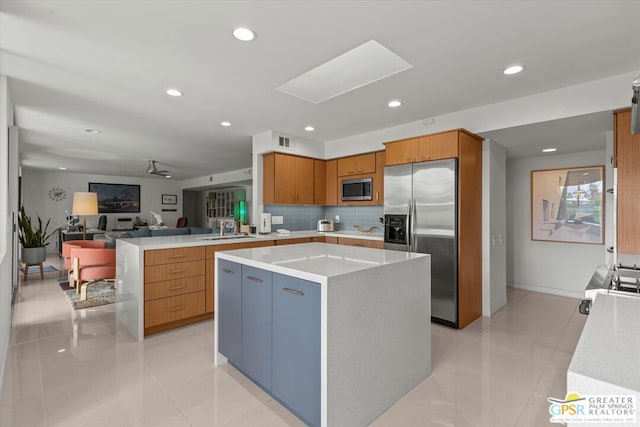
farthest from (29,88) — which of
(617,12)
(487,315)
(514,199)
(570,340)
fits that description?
(514,199)

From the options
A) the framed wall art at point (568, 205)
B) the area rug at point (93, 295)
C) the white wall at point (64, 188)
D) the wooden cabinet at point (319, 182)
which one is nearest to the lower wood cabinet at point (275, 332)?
the area rug at point (93, 295)

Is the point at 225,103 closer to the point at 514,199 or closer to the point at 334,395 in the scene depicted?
Result: the point at 334,395

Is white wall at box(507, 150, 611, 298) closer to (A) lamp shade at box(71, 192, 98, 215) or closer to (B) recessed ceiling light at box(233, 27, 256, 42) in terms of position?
(B) recessed ceiling light at box(233, 27, 256, 42)

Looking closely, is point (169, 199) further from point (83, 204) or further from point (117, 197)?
point (83, 204)

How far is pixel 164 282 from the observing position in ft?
10.5

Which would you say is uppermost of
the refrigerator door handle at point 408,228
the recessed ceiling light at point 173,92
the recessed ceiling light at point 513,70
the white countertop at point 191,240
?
the recessed ceiling light at point 173,92

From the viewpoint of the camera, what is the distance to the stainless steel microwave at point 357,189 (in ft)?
15.5

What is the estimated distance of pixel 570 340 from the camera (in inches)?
116

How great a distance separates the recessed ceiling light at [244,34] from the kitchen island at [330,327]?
1.48 m

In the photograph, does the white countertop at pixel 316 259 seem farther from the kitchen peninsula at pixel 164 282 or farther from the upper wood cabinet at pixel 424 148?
the upper wood cabinet at pixel 424 148

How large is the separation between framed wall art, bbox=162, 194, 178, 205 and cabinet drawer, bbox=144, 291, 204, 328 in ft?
28.5

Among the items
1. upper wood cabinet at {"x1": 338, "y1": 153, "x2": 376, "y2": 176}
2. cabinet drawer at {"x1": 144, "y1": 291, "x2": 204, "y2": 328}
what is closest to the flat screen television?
cabinet drawer at {"x1": 144, "y1": 291, "x2": 204, "y2": 328}

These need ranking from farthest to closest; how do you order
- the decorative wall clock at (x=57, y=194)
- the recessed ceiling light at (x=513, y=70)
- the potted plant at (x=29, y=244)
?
the decorative wall clock at (x=57, y=194)
the potted plant at (x=29, y=244)
the recessed ceiling light at (x=513, y=70)

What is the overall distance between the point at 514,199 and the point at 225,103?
14.7ft
